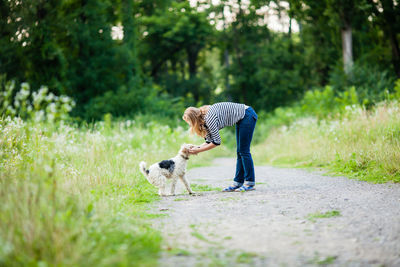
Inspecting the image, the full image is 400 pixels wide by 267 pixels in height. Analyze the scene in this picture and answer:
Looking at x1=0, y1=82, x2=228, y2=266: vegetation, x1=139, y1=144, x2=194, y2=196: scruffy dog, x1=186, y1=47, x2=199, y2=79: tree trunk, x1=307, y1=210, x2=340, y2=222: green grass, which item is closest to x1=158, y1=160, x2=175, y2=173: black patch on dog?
x1=139, y1=144, x2=194, y2=196: scruffy dog

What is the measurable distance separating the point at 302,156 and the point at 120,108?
15.0m

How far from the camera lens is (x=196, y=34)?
124 ft

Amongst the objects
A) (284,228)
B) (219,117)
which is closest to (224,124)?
(219,117)

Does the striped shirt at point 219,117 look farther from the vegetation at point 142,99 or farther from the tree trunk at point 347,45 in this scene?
the tree trunk at point 347,45

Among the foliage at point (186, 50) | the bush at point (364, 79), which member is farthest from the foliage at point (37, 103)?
the bush at point (364, 79)

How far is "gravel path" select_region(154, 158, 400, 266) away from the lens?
10.4ft

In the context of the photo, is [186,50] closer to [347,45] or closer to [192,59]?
[192,59]

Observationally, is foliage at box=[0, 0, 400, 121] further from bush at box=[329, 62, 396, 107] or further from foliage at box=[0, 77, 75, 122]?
foliage at box=[0, 77, 75, 122]

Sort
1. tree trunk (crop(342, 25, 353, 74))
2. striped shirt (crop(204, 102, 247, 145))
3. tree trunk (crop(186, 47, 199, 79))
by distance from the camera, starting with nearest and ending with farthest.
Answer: striped shirt (crop(204, 102, 247, 145)) < tree trunk (crop(342, 25, 353, 74)) < tree trunk (crop(186, 47, 199, 79))

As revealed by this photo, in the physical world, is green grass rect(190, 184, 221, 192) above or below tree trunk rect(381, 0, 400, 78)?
below

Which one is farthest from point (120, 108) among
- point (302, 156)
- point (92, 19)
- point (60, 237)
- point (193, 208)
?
point (60, 237)

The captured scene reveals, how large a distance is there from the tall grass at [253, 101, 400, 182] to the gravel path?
44.1 inches

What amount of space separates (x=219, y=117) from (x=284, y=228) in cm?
320

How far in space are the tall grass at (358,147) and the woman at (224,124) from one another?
2.51 m
